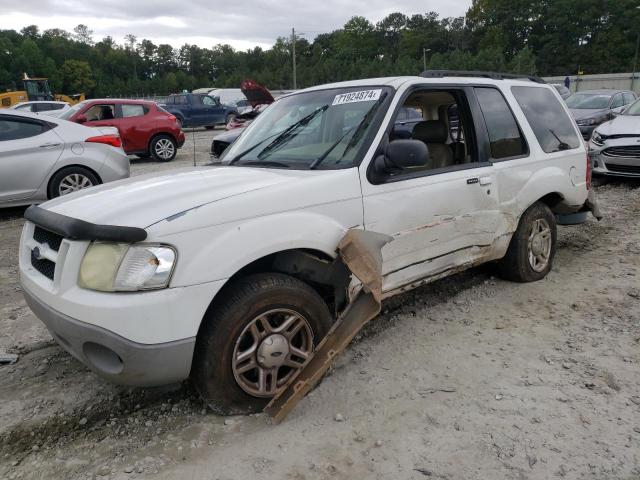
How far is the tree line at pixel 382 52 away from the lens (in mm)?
73438

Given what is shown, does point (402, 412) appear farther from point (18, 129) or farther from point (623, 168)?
point (623, 168)

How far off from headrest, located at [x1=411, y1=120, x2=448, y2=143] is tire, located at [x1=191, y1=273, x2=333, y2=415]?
2.29 meters

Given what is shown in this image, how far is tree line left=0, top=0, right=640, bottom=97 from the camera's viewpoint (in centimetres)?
7344

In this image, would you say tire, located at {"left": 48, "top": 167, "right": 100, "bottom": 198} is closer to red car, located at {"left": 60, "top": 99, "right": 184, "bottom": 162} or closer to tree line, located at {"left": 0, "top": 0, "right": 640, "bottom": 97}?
red car, located at {"left": 60, "top": 99, "right": 184, "bottom": 162}

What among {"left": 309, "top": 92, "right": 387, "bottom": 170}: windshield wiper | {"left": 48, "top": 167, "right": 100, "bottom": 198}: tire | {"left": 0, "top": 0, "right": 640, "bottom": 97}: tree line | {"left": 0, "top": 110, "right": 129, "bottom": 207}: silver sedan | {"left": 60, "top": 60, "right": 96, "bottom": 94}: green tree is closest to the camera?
{"left": 309, "top": 92, "right": 387, "bottom": 170}: windshield wiper

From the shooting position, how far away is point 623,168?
912 centimetres

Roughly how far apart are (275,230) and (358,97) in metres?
1.36

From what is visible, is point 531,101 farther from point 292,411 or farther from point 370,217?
point 292,411

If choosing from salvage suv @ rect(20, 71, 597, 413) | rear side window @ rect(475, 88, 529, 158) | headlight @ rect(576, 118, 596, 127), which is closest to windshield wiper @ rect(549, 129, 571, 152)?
salvage suv @ rect(20, 71, 597, 413)

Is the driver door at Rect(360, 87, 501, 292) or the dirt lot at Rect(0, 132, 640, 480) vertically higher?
the driver door at Rect(360, 87, 501, 292)

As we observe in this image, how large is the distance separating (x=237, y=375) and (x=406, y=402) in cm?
98

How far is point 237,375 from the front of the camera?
9.04 feet

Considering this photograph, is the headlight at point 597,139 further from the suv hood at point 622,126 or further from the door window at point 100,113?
the door window at point 100,113

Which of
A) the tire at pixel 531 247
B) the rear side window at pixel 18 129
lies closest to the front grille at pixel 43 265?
the tire at pixel 531 247
